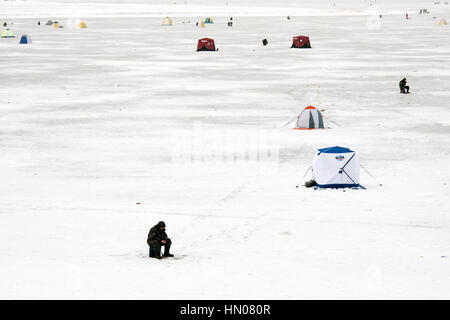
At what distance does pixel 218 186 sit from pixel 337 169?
3.54m

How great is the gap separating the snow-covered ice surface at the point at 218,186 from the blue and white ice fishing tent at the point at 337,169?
60 cm

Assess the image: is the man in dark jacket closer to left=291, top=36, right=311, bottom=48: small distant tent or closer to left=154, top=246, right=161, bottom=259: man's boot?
left=154, top=246, right=161, bottom=259: man's boot

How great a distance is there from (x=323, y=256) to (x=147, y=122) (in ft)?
66.9

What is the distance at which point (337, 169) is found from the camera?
25.6m

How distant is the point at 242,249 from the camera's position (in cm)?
1944

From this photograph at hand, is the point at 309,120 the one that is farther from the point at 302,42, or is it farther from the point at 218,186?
the point at 302,42

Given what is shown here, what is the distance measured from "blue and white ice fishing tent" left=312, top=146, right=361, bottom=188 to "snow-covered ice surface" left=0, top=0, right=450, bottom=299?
60cm

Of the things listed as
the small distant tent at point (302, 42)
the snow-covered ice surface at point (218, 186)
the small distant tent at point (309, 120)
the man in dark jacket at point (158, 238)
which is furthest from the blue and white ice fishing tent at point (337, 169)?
the small distant tent at point (302, 42)

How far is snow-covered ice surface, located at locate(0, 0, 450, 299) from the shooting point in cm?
1741
